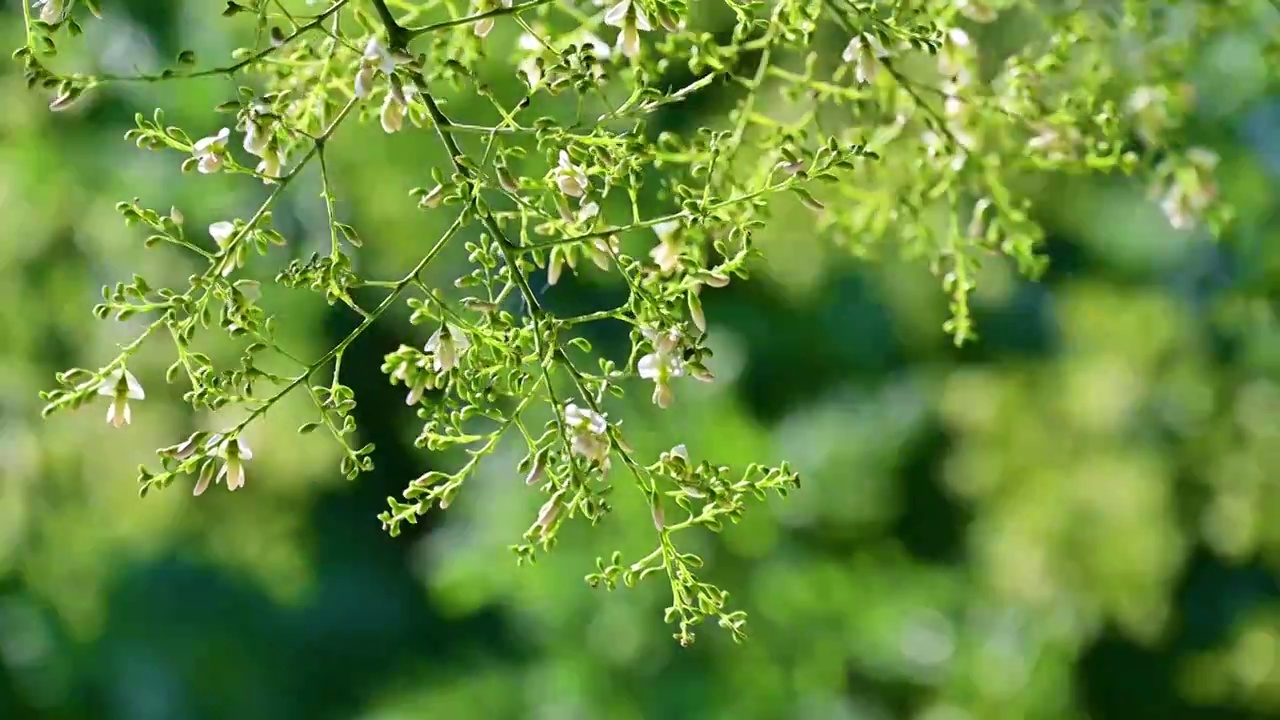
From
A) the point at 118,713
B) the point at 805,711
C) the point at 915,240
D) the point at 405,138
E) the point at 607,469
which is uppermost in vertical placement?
the point at 607,469

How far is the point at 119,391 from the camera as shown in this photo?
51cm

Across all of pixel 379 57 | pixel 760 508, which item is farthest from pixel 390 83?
pixel 760 508

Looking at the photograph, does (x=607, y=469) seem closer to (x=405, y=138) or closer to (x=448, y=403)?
(x=448, y=403)

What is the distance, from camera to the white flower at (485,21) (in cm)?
53

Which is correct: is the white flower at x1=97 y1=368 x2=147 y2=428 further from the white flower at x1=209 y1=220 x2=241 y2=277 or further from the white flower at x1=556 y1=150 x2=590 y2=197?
the white flower at x1=556 y1=150 x2=590 y2=197

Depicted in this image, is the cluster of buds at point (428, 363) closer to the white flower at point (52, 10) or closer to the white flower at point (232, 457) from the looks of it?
the white flower at point (232, 457)

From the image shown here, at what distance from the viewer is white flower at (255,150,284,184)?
1.69ft

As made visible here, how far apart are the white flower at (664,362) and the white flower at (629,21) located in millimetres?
99

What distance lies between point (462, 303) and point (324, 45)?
0.55 feet

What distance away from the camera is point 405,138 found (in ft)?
10.6

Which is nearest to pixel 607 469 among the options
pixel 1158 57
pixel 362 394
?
pixel 1158 57

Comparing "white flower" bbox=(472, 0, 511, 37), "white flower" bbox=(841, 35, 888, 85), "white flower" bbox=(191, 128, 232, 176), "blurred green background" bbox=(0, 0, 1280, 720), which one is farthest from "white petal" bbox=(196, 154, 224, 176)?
"blurred green background" bbox=(0, 0, 1280, 720)

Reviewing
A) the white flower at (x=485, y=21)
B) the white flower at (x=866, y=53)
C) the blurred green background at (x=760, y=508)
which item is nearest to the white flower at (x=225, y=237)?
the white flower at (x=485, y=21)

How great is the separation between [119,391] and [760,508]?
250 cm
